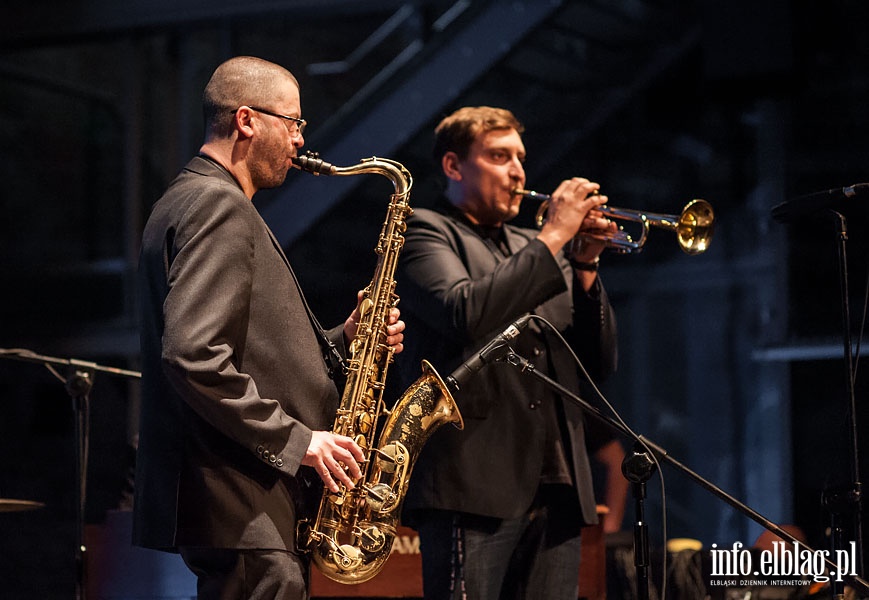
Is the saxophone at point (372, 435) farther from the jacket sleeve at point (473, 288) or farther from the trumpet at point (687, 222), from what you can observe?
the trumpet at point (687, 222)

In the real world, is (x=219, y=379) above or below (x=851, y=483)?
above

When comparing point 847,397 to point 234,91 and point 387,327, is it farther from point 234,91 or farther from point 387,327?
point 234,91

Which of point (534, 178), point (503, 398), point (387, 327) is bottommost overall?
point (503, 398)

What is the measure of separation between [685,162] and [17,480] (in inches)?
169

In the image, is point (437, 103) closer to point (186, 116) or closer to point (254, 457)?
point (186, 116)

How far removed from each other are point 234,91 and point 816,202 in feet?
5.35

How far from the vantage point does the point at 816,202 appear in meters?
3.11

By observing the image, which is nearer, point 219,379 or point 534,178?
point 219,379

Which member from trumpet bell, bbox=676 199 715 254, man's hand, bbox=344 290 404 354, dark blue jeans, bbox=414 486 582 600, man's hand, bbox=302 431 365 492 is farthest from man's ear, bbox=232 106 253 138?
trumpet bell, bbox=676 199 715 254

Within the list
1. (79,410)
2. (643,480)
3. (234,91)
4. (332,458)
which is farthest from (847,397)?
(79,410)

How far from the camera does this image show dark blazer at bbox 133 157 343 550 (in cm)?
223

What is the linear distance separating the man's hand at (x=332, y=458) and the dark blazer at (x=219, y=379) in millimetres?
29

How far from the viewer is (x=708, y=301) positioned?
6938 millimetres

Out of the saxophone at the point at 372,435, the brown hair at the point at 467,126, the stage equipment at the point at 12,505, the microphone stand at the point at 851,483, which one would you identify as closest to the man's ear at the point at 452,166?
the brown hair at the point at 467,126
